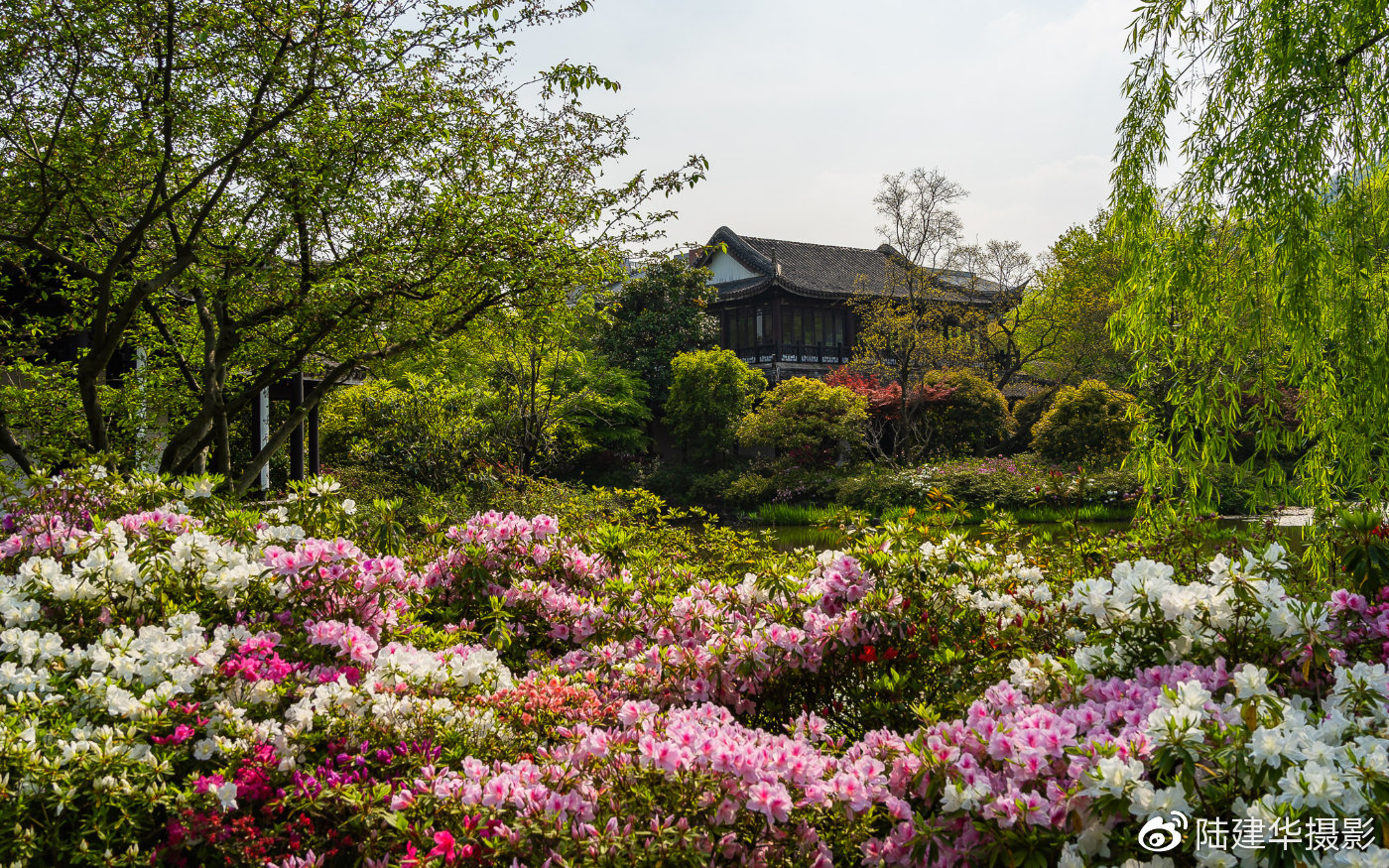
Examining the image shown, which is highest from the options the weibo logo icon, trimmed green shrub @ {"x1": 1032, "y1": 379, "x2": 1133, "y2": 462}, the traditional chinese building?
the traditional chinese building

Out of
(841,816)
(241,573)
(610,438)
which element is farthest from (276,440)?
(610,438)

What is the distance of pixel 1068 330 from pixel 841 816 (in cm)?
2045

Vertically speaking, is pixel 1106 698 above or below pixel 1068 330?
below

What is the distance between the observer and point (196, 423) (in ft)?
16.0

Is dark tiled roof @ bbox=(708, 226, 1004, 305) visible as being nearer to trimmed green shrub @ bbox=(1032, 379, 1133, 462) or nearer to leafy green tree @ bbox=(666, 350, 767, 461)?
leafy green tree @ bbox=(666, 350, 767, 461)

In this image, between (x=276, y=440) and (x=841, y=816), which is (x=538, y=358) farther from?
(x=841, y=816)

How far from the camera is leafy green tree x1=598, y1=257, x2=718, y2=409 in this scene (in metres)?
19.5

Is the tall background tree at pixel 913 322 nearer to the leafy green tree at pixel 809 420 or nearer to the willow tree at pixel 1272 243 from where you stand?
the leafy green tree at pixel 809 420

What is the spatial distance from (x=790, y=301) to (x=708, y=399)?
17.3 feet

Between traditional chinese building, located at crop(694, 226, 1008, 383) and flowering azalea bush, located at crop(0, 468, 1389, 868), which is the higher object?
traditional chinese building, located at crop(694, 226, 1008, 383)

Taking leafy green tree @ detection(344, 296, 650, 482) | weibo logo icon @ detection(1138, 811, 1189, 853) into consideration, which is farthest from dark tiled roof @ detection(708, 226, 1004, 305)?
weibo logo icon @ detection(1138, 811, 1189, 853)

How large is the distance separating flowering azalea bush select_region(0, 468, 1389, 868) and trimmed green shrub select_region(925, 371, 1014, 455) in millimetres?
14822

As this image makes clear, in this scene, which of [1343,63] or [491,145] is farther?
[491,145]

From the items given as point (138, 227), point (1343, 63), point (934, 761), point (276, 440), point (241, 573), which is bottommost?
point (934, 761)
